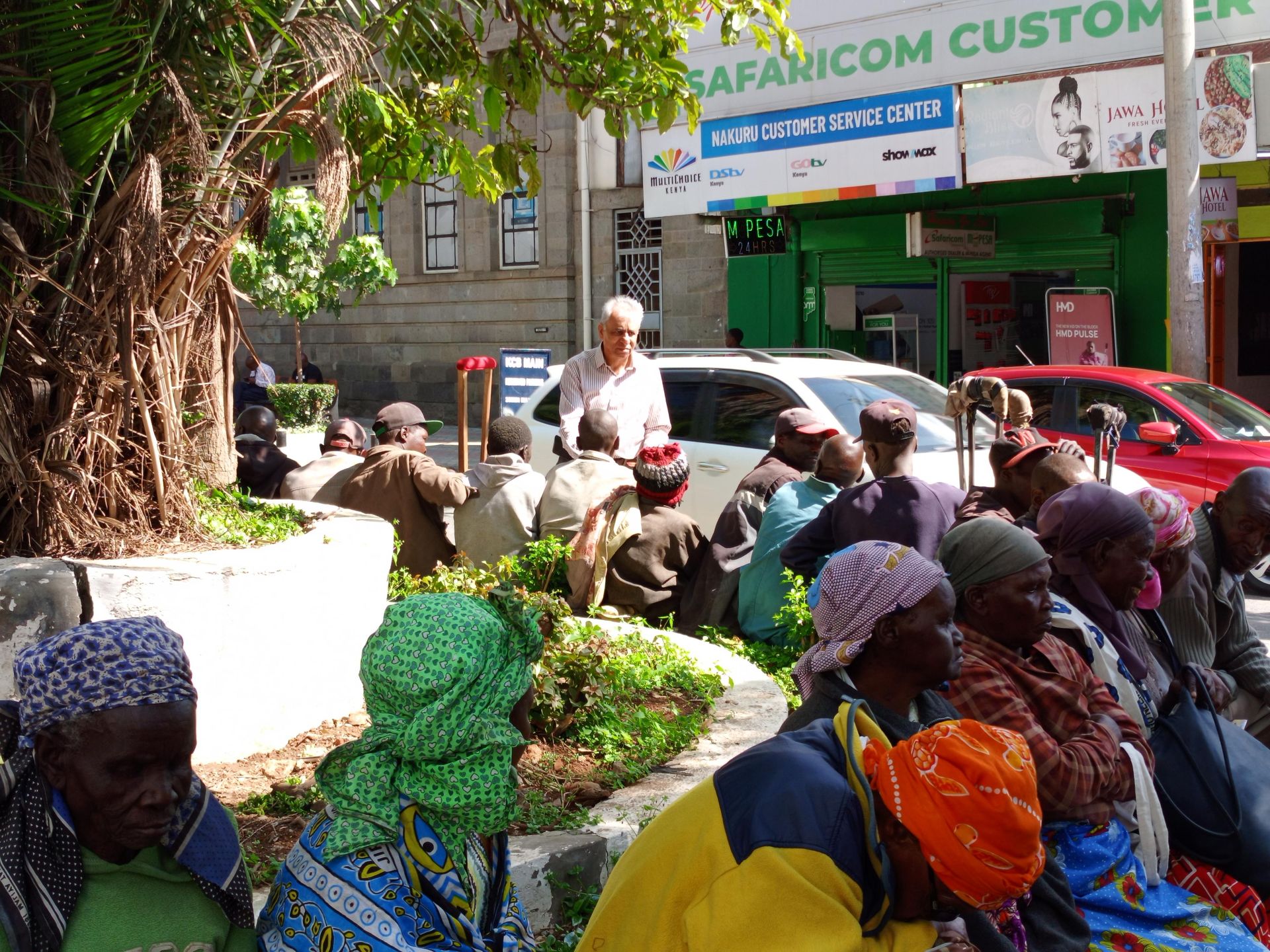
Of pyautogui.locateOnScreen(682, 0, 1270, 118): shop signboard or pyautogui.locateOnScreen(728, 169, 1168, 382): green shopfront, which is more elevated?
pyautogui.locateOnScreen(682, 0, 1270, 118): shop signboard

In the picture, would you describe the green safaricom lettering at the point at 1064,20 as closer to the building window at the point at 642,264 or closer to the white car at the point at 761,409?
the white car at the point at 761,409

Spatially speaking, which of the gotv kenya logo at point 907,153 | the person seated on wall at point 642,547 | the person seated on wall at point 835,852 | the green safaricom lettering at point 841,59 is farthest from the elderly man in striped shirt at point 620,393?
the green safaricom lettering at point 841,59

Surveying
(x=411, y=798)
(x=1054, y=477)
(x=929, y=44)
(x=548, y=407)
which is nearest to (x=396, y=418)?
(x=548, y=407)

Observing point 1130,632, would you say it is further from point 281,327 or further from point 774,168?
point 281,327

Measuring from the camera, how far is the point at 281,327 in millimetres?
27172

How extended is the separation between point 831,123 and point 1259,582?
857 centimetres

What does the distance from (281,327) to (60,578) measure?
80.1ft

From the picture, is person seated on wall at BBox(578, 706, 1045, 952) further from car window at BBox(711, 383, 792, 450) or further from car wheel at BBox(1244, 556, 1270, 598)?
car wheel at BBox(1244, 556, 1270, 598)

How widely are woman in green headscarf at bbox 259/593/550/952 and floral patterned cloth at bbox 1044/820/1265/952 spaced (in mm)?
1577

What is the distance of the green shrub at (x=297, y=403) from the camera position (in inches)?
675

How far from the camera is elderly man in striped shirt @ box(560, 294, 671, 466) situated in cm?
748

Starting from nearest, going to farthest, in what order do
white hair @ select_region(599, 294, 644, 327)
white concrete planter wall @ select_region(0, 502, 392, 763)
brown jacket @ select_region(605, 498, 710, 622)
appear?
white concrete planter wall @ select_region(0, 502, 392, 763) → brown jacket @ select_region(605, 498, 710, 622) → white hair @ select_region(599, 294, 644, 327)

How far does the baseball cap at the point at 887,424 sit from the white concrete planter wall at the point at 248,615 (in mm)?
2286

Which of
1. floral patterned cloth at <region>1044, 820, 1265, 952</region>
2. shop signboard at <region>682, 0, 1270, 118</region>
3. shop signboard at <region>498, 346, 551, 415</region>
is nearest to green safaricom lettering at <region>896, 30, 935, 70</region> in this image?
shop signboard at <region>682, 0, 1270, 118</region>
